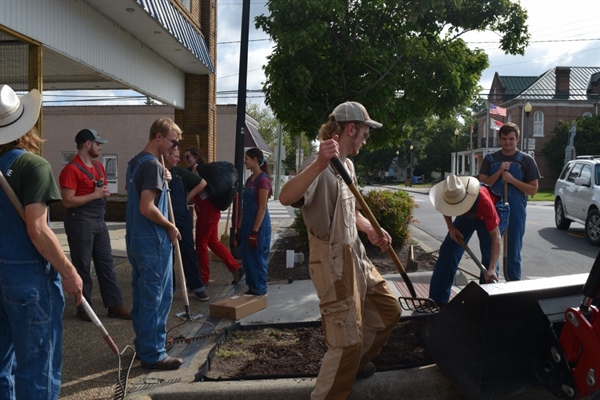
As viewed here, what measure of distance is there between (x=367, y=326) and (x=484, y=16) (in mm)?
7038

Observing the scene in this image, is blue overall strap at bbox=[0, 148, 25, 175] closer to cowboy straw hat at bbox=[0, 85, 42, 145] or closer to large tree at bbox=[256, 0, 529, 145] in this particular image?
cowboy straw hat at bbox=[0, 85, 42, 145]

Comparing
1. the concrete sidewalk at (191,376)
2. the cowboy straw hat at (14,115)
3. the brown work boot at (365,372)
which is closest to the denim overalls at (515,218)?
the concrete sidewalk at (191,376)

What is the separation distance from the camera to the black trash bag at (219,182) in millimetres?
7078

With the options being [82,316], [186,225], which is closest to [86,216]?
[82,316]

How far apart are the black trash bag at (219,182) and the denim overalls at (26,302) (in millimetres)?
4207

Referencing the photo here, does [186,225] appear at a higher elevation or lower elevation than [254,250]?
higher

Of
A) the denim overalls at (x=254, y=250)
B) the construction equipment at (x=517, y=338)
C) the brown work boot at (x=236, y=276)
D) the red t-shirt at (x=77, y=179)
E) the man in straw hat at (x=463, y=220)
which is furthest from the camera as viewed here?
the brown work boot at (x=236, y=276)

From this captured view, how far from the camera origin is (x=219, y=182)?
7.16 m

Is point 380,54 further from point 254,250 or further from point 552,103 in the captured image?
point 552,103

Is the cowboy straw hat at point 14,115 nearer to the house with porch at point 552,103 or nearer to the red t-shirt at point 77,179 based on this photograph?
the red t-shirt at point 77,179

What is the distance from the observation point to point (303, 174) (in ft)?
9.87

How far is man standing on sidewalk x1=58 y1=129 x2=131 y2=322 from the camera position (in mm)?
5504

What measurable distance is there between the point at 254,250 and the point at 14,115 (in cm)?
373

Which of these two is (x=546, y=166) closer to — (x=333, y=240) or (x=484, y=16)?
(x=484, y=16)
